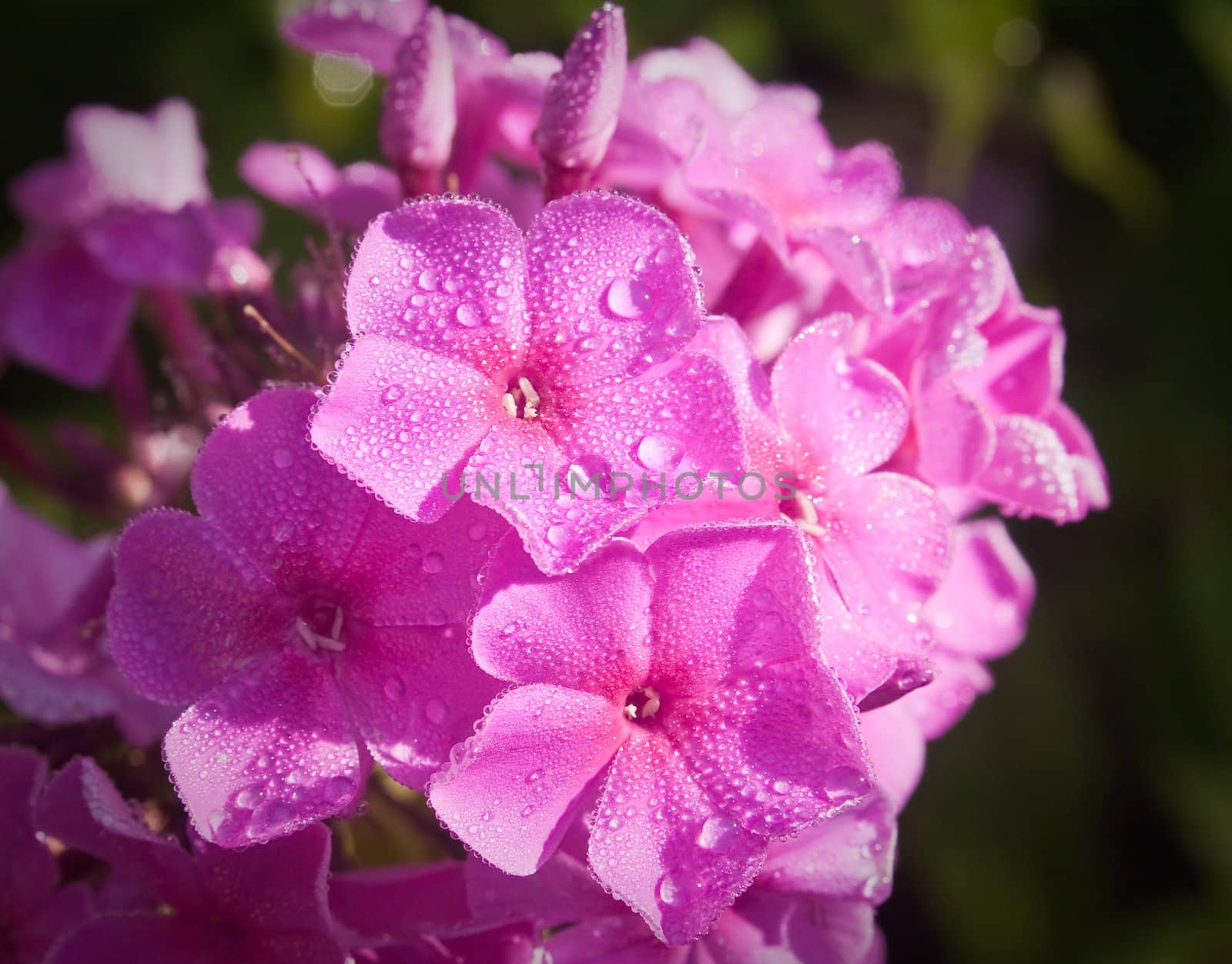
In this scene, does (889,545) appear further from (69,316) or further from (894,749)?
(69,316)

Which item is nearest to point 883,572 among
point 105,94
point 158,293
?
point 158,293

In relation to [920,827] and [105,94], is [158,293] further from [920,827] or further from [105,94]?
[920,827]

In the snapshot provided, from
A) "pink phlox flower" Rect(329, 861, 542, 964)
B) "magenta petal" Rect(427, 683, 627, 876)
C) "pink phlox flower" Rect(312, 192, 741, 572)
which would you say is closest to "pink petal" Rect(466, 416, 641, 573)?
"pink phlox flower" Rect(312, 192, 741, 572)

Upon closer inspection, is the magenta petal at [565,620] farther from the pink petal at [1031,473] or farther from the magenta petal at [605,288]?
the pink petal at [1031,473]

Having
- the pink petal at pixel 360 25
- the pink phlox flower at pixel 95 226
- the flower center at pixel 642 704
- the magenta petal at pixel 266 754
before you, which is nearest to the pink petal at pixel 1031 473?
the flower center at pixel 642 704

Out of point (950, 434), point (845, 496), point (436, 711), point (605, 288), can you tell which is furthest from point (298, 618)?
point (950, 434)
